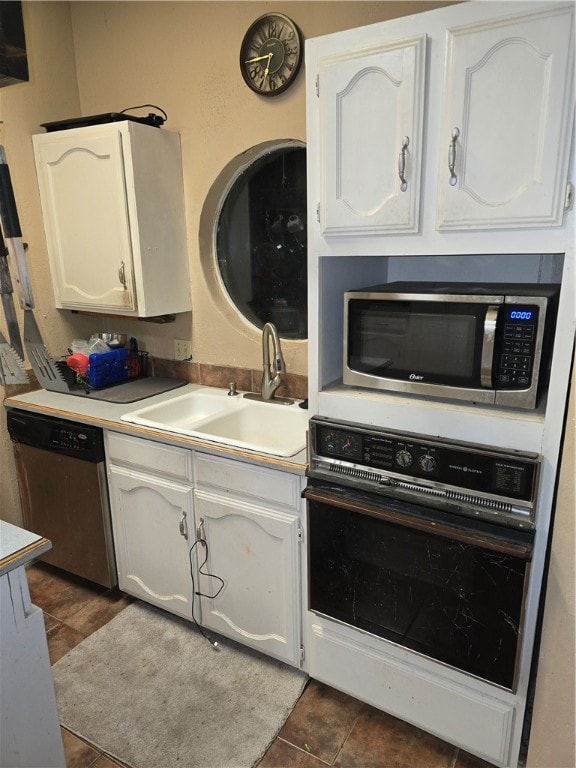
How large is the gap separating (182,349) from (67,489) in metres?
0.84

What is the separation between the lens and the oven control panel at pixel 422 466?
129cm

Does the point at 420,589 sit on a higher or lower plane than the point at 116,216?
lower

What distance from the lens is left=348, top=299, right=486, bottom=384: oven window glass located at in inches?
52.2

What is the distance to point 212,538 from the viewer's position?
6.21ft

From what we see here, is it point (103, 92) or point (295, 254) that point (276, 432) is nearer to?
point (295, 254)

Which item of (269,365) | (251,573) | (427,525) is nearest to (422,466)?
(427,525)

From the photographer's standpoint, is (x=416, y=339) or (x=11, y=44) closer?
(x=11, y=44)

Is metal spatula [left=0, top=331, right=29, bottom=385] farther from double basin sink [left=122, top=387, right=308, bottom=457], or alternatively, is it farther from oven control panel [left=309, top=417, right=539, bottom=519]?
oven control panel [left=309, top=417, right=539, bottom=519]

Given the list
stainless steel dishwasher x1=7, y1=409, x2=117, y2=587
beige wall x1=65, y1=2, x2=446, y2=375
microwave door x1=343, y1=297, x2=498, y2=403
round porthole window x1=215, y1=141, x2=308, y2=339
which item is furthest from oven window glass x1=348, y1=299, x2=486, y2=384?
stainless steel dishwasher x1=7, y1=409, x2=117, y2=587

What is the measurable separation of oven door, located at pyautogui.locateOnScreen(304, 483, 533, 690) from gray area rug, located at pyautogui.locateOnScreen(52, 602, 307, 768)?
43cm

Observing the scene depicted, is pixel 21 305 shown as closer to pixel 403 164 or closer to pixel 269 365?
pixel 269 365

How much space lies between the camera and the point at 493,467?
4.28 feet

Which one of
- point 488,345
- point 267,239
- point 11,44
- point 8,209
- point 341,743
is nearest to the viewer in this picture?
point 11,44

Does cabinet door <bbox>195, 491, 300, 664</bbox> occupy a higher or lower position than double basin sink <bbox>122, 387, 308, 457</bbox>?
lower
